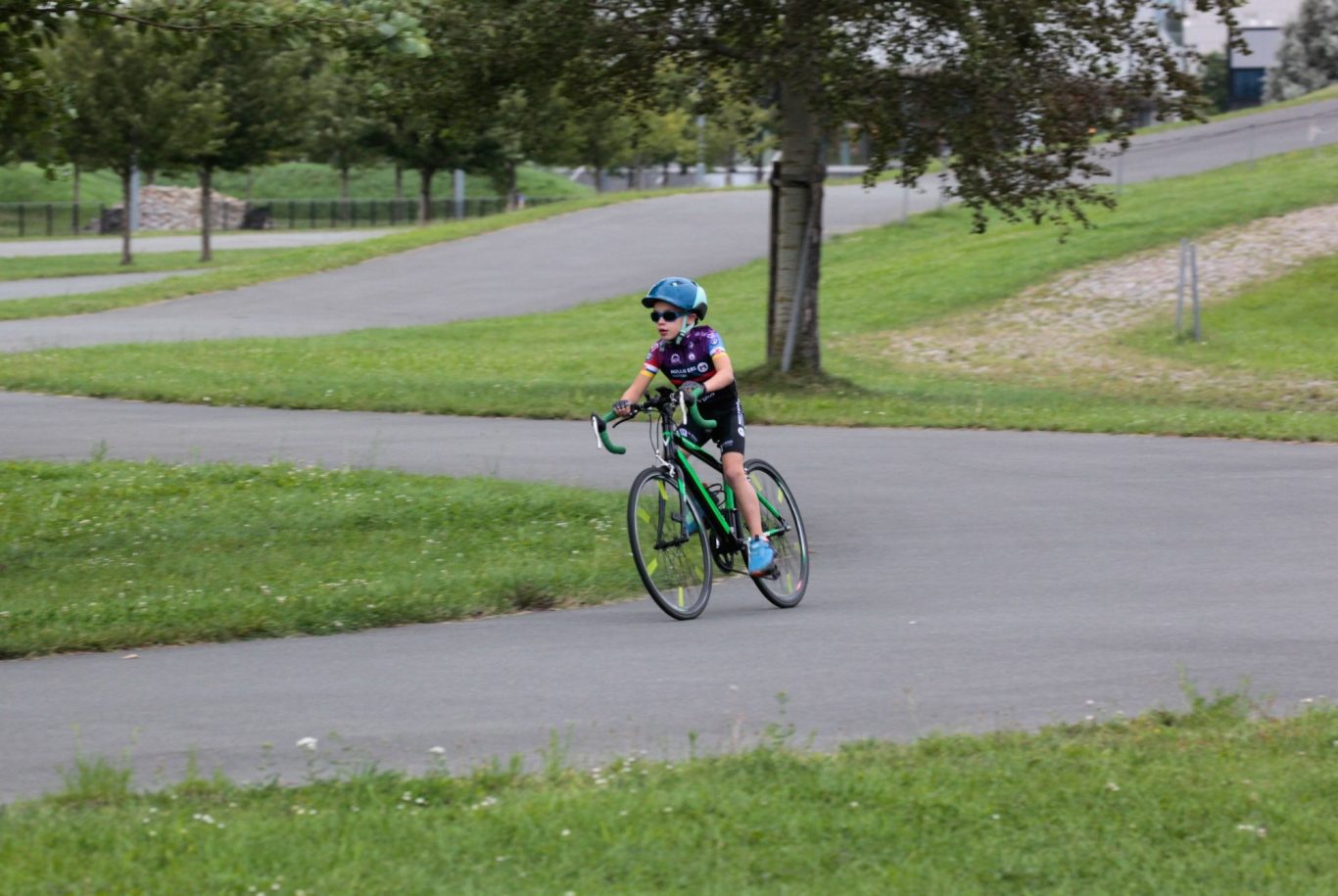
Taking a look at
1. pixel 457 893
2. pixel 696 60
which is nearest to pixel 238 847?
pixel 457 893

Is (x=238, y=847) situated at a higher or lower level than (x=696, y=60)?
lower

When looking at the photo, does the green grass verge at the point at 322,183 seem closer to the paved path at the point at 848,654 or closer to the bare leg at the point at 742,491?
the paved path at the point at 848,654

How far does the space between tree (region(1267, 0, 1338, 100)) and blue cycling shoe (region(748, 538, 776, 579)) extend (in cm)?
7951

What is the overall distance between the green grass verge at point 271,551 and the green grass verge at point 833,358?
6.25 meters

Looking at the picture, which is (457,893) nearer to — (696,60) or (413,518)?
(413,518)

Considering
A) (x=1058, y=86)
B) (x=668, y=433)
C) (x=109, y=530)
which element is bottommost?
(x=109, y=530)

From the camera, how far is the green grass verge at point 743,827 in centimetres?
499

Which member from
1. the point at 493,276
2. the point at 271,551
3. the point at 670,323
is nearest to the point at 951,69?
the point at 271,551

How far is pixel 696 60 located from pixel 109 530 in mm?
11298

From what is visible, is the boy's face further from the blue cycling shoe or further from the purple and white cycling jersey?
the blue cycling shoe

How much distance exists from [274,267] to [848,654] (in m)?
34.0

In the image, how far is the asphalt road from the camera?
6953 millimetres

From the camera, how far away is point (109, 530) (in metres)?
11.7

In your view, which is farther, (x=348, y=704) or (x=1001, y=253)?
(x=1001, y=253)
